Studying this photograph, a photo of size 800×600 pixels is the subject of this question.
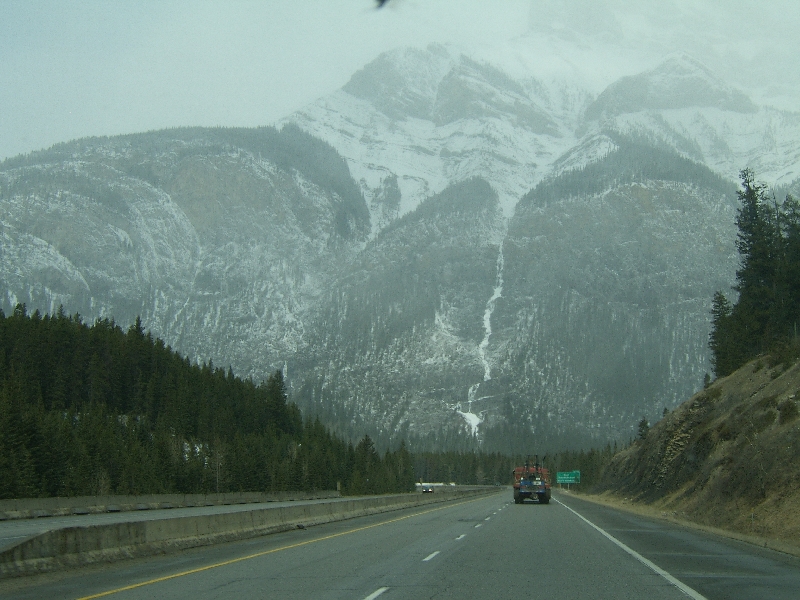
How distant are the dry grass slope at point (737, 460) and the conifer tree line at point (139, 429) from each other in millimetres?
43670

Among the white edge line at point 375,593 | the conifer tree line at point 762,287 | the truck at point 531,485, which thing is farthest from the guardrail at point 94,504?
the conifer tree line at point 762,287

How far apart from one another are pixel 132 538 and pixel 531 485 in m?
45.4

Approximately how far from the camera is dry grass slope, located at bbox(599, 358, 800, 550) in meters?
28.9

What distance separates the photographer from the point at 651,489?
196 feet

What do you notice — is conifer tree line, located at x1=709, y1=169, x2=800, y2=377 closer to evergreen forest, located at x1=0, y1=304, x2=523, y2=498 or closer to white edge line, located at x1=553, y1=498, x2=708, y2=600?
white edge line, located at x1=553, y1=498, x2=708, y2=600

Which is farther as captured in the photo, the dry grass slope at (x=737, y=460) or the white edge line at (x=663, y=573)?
the dry grass slope at (x=737, y=460)

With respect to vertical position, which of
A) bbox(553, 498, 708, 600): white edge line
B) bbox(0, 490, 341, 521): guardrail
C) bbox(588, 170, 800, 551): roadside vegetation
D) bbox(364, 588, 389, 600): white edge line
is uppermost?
bbox(588, 170, 800, 551): roadside vegetation

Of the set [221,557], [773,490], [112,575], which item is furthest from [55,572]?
[773,490]

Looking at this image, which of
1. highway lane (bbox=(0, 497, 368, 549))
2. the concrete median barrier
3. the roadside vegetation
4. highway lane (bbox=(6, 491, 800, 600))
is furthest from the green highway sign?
highway lane (bbox=(6, 491, 800, 600))

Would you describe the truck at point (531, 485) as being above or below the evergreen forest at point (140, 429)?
below

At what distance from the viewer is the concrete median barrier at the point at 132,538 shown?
1680 centimetres

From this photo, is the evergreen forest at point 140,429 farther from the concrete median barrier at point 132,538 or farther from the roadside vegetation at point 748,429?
the roadside vegetation at point 748,429

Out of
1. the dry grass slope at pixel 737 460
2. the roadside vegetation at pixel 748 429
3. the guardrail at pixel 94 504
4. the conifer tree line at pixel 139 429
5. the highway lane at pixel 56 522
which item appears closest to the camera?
the highway lane at pixel 56 522

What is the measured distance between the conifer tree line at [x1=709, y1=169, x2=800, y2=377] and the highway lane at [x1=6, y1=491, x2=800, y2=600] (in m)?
39.1
